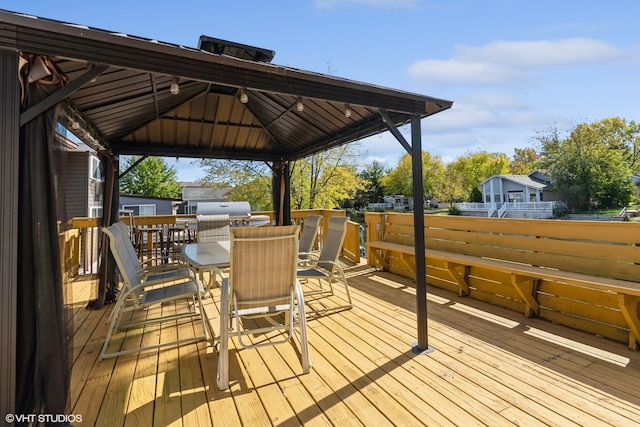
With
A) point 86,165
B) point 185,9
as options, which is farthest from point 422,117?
point 86,165

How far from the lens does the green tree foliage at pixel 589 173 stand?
70.2 feet

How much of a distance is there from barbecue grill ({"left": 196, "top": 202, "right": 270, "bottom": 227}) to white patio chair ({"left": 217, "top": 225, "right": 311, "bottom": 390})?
168 inches

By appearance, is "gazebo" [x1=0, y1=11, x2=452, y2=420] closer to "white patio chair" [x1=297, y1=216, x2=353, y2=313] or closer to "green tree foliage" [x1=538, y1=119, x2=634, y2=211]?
"white patio chair" [x1=297, y1=216, x2=353, y2=313]

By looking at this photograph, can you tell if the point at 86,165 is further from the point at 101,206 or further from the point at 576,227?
the point at 576,227

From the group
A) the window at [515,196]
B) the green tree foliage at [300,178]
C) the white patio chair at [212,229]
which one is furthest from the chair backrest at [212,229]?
the window at [515,196]

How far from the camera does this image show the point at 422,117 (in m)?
2.97

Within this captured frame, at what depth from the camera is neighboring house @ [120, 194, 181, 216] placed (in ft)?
51.1

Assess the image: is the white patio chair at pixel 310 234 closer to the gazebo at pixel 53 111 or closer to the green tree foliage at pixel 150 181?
the gazebo at pixel 53 111

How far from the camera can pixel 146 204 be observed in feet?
53.7

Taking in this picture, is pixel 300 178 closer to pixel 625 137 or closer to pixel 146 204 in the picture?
pixel 146 204

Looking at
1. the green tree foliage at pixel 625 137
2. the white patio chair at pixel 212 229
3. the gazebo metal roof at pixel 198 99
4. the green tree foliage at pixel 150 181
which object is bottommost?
the white patio chair at pixel 212 229

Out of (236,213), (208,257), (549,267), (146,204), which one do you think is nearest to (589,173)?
(549,267)

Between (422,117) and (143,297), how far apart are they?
10.6 feet

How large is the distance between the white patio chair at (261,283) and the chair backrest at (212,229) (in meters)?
2.80
